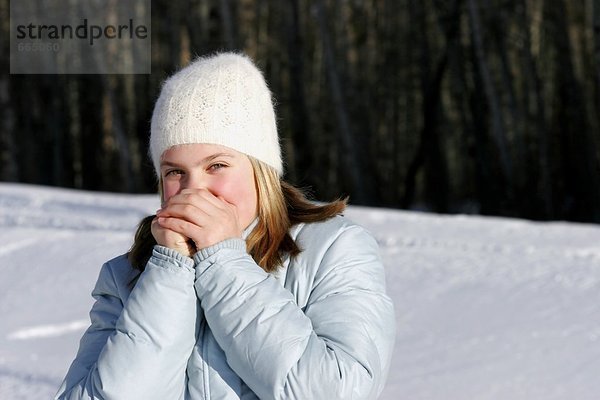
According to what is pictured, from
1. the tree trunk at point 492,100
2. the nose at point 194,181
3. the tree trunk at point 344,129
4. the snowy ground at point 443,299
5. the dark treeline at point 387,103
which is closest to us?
the nose at point 194,181

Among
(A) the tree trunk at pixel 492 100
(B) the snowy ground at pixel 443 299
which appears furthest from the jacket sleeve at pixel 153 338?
(A) the tree trunk at pixel 492 100

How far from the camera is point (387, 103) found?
10703mm

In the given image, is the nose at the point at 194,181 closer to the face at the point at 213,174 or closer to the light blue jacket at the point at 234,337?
the face at the point at 213,174

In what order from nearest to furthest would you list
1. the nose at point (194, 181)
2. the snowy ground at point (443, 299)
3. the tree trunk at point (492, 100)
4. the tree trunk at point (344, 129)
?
the nose at point (194, 181)
the snowy ground at point (443, 299)
the tree trunk at point (492, 100)
the tree trunk at point (344, 129)

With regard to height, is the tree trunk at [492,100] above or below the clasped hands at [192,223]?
below

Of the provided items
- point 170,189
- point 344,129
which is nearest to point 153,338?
point 170,189

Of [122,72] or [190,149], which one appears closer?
[190,149]

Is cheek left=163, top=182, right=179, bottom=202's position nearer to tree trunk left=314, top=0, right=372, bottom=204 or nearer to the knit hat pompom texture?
the knit hat pompom texture

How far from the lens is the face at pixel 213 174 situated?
129cm

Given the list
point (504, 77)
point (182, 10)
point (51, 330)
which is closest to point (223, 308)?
point (51, 330)

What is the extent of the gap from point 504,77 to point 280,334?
810 centimetres

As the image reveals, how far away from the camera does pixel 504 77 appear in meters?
8.93

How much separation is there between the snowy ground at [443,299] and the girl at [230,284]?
1558 mm

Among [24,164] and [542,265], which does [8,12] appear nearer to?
[24,164]
